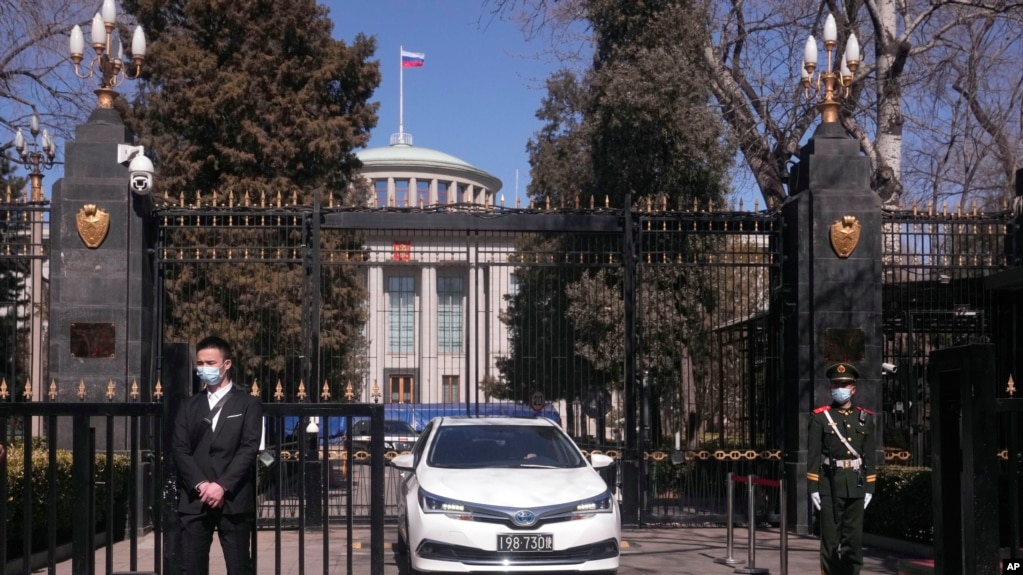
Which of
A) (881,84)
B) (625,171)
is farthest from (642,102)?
(881,84)

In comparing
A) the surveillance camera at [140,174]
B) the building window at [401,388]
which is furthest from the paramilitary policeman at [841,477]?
the surveillance camera at [140,174]

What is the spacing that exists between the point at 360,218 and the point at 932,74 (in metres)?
11.5

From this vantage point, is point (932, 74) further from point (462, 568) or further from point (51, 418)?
point (51, 418)

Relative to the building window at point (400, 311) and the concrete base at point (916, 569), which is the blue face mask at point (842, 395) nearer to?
the concrete base at point (916, 569)

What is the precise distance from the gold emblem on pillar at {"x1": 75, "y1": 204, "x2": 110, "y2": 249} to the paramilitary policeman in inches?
331

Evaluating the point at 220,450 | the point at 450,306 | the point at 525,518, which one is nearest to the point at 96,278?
the point at 525,518

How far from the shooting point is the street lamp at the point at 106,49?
1309 cm

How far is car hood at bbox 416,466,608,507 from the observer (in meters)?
9.45

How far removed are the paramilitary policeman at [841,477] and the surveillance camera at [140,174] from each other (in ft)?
26.2

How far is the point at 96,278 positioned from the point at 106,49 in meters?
2.66

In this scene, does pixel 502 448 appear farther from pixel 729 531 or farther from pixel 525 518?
pixel 729 531

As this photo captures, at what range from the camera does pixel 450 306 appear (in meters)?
19.0

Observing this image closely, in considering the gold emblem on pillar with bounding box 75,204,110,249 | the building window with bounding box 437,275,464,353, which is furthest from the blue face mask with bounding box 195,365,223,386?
the building window with bounding box 437,275,464,353

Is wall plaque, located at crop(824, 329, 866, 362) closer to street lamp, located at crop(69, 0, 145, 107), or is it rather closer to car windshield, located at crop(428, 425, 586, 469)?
car windshield, located at crop(428, 425, 586, 469)
